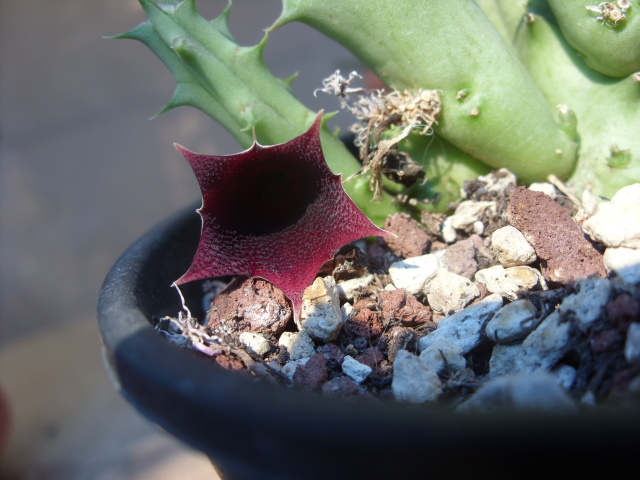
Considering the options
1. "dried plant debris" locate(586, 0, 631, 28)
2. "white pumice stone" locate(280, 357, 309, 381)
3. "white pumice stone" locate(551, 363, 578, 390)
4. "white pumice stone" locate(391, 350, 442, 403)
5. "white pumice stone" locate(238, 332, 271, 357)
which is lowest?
"white pumice stone" locate(238, 332, 271, 357)

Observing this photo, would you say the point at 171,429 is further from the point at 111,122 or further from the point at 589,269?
the point at 111,122

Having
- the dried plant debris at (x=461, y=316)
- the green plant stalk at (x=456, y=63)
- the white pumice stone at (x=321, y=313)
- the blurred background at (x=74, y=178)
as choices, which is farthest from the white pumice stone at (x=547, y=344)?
the blurred background at (x=74, y=178)

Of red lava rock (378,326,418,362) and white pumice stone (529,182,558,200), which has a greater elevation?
white pumice stone (529,182,558,200)

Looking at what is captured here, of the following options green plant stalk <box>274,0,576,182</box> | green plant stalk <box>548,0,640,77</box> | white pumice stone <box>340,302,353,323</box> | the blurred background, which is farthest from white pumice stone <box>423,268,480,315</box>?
the blurred background

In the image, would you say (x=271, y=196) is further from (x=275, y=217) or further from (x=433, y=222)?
(x=433, y=222)

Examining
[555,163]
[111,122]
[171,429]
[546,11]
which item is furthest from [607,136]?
[111,122]

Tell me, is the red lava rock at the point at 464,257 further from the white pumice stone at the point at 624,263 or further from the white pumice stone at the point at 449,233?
the white pumice stone at the point at 624,263

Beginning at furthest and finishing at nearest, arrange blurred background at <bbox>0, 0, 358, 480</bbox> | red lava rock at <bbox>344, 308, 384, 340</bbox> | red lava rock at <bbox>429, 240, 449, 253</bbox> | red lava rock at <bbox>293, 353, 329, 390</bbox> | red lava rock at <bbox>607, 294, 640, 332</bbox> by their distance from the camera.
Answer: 1. blurred background at <bbox>0, 0, 358, 480</bbox>
2. red lava rock at <bbox>429, 240, 449, 253</bbox>
3. red lava rock at <bbox>344, 308, 384, 340</bbox>
4. red lava rock at <bbox>293, 353, 329, 390</bbox>
5. red lava rock at <bbox>607, 294, 640, 332</bbox>

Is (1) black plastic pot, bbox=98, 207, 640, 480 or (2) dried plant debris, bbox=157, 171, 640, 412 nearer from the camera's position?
(1) black plastic pot, bbox=98, 207, 640, 480

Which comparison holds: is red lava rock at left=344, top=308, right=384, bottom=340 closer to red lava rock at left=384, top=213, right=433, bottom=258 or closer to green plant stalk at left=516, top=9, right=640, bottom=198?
red lava rock at left=384, top=213, right=433, bottom=258
